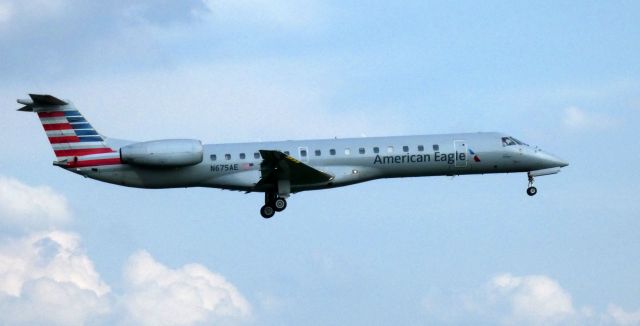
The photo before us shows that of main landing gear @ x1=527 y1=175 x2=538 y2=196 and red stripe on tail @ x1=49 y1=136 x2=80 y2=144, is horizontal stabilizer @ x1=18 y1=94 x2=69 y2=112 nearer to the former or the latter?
red stripe on tail @ x1=49 y1=136 x2=80 y2=144

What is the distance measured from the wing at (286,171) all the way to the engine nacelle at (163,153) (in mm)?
2621

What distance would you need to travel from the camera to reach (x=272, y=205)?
44938 mm

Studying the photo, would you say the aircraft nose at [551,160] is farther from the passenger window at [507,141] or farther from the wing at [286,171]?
the wing at [286,171]

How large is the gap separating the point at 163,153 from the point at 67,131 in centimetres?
396

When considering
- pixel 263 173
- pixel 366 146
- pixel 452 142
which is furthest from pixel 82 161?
pixel 452 142

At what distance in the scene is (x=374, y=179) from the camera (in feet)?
149

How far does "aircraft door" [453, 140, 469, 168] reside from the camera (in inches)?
1781

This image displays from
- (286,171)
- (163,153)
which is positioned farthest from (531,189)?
(163,153)

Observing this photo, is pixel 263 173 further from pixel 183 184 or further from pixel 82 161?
pixel 82 161

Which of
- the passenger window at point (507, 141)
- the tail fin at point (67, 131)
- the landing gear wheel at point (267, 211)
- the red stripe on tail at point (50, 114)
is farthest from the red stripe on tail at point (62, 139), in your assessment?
the passenger window at point (507, 141)

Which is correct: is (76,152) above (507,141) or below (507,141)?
above

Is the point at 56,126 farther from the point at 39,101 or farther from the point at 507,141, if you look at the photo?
the point at 507,141

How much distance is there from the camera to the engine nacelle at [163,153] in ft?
141

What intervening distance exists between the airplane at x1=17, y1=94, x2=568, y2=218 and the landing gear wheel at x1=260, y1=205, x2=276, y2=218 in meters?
0.04
